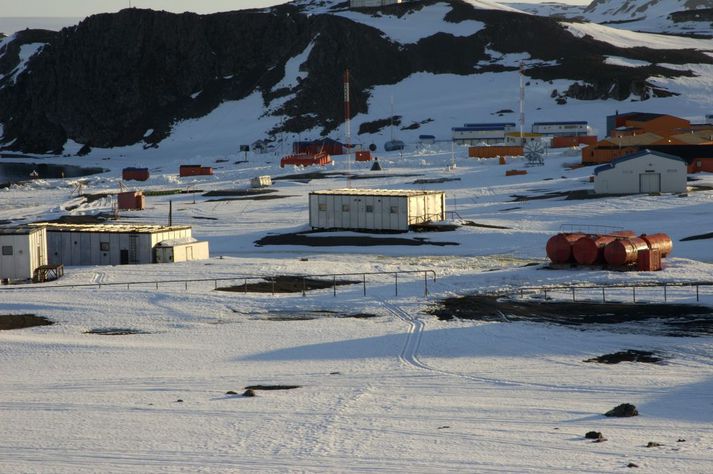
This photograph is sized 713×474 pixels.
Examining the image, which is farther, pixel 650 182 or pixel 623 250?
pixel 650 182

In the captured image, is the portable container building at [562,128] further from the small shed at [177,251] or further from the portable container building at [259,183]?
the small shed at [177,251]

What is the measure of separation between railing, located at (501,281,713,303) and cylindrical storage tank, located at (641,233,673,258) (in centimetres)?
408

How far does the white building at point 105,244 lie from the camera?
54725mm

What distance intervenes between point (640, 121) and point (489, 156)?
798 inches

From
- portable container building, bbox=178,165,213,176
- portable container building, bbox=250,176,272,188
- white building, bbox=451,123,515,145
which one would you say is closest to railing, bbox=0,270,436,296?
portable container building, bbox=250,176,272,188

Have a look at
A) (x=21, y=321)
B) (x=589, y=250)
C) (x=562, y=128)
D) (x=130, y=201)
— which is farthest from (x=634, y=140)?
(x=21, y=321)

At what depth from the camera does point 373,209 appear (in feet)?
217

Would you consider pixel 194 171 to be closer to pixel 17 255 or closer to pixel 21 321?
pixel 17 255

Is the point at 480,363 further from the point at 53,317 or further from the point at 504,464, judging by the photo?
the point at 53,317

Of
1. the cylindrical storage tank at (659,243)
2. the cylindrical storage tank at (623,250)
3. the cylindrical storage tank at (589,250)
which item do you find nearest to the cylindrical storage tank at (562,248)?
the cylindrical storage tank at (589,250)

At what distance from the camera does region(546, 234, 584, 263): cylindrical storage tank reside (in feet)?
165

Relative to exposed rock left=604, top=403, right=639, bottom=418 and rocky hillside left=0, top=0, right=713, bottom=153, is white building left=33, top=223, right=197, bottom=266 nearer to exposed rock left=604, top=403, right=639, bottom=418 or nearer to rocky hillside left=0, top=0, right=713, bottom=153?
exposed rock left=604, top=403, right=639, bottom=418

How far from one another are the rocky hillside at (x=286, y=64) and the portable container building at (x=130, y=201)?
83.2 m

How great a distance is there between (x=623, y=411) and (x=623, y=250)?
2288 cm
